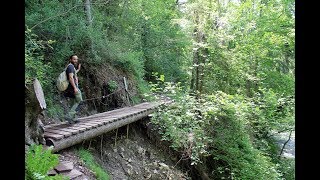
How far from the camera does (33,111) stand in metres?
4.84

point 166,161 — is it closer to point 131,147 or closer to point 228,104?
point 131,147

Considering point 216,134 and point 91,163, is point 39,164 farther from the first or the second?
point 216,134

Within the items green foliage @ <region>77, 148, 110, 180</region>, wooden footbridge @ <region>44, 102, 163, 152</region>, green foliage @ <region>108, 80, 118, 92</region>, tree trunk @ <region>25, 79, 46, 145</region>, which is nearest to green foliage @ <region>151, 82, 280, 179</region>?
wooden footbridge @ <region>44, 102, 163, 152</region>

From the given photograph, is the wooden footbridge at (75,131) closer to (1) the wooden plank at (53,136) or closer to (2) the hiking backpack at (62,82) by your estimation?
(1) the wooden plank at (53,136)

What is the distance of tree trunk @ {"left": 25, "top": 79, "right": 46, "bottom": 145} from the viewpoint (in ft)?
15.4

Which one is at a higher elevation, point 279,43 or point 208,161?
point 279,43

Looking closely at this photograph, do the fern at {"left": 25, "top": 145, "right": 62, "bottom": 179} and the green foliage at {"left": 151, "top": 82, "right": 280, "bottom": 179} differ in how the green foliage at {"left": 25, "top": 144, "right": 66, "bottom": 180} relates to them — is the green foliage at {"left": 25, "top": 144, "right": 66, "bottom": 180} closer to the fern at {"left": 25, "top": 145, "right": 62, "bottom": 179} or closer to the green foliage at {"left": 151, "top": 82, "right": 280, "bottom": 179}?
the fern at {"left": 25, "top": 145, "right": 62, "bottom": 179}

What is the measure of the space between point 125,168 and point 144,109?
2.59m

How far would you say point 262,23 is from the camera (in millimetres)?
16438

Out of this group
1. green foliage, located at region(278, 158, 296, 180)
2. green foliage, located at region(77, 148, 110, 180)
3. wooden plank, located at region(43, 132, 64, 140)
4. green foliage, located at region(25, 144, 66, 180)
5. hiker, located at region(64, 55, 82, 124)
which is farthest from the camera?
green foliage, located at region(278, 158, 296, 180)

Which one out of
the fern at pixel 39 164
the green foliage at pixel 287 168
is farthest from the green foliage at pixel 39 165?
the green foliage at pixel 287 168

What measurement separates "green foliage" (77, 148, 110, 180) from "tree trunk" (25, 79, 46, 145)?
4.46ft

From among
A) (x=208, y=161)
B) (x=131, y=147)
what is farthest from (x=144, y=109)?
(x=208, y=161)
